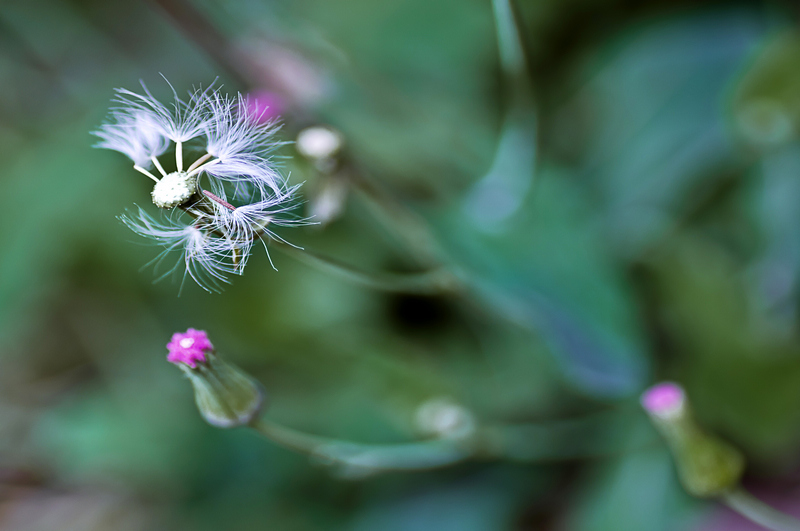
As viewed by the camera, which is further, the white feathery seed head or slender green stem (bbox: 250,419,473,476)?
slender green stem (bbox: 250,419,473,476)

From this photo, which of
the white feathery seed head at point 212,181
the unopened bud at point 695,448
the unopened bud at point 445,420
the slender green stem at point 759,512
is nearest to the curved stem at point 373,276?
the white feathery seed head at point 212,181

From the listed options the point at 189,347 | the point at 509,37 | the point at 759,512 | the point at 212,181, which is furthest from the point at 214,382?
the point at 759,512

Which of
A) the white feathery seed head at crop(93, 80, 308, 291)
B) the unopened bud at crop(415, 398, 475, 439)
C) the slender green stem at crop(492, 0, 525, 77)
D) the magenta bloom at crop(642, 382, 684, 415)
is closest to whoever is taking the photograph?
the white feathery seed head at crop(93, 80, 308, 291)

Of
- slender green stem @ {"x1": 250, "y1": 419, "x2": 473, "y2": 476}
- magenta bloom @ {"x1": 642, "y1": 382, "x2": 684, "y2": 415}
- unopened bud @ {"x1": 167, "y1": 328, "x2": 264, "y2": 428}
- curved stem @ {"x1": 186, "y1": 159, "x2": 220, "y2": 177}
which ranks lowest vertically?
magenta bloom @ {"x1": 642, "y1": 382, "x2": 684, "y2": 415}

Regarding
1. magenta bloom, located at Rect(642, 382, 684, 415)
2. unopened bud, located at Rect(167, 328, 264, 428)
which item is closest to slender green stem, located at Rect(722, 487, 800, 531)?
magenta bloom, located at Rect(642, 382, 684, 415)

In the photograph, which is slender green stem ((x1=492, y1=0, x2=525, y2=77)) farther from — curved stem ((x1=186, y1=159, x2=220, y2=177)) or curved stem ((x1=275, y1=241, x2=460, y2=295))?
curved stem ((x1=186, y1=159, x2=220, y2=177))

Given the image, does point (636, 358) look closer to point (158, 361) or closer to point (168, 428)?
point (168, 428)

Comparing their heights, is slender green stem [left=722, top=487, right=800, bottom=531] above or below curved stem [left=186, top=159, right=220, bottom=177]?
below

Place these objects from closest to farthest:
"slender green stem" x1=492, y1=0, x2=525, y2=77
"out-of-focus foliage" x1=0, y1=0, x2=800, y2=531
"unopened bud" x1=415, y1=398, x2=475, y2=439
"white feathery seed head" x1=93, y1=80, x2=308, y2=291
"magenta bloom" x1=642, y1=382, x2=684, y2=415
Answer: "white feathery seed head" x1=93, y1=80, x2=308, y2=291 → "magenta bloom" x1=642, y1=382, x2=684, y2=415 → "slender green stem" x1=492, y1=0, x2=525, y2=77 → "unopened bud" x1=415, y1=398, x2=475, y2=439 → "out-of-focus foliage" x1=0, y1=0, x2=800, y2=531
